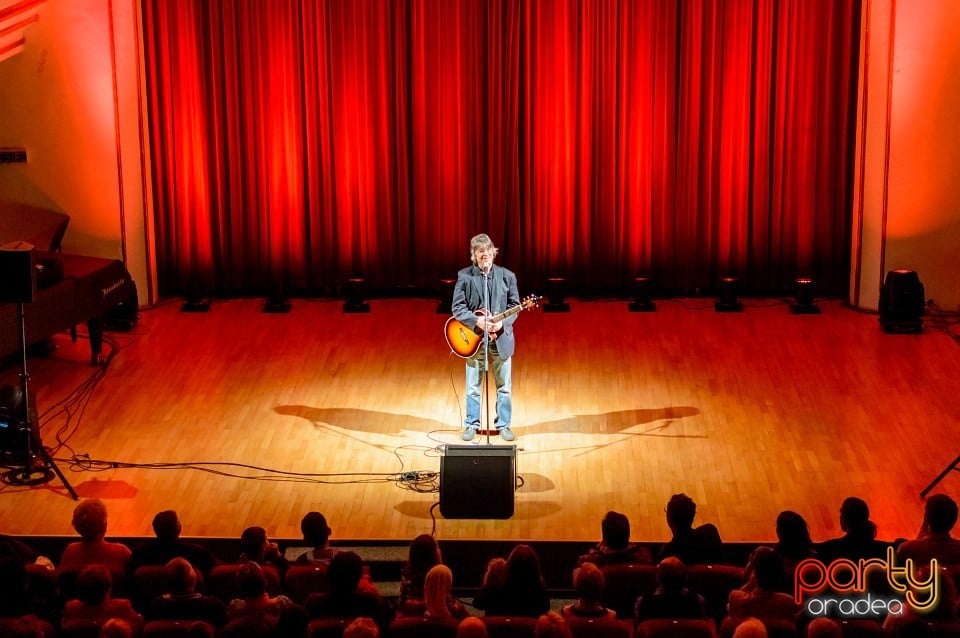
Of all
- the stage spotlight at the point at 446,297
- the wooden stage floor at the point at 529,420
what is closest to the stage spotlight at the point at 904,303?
the wooden stage floor at the point at 529,420

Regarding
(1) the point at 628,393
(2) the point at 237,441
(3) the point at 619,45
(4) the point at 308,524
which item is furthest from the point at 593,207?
(4) the point at 308,524

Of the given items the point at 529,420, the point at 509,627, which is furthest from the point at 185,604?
the point at 529,420

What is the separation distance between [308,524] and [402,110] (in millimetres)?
7131

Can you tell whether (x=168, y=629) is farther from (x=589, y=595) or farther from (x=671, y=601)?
(x=671, y=601)

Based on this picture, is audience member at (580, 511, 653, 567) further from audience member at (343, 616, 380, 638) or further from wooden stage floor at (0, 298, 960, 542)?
audience member at (343, 616, 380, 638)

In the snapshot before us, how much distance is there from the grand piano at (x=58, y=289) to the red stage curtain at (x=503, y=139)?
121 cm

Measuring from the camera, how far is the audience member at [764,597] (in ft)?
18.8

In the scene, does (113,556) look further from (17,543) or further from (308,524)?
(308,524)

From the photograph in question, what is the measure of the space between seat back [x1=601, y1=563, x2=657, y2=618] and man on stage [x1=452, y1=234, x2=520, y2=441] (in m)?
2.58

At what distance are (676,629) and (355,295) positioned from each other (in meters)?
7.61

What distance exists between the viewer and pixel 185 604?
5844 mm

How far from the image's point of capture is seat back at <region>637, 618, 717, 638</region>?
5.49 metres

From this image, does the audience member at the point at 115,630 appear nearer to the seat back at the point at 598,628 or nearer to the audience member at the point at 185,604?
the audience member at the point at 185,604

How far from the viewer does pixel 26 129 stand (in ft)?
40.7
